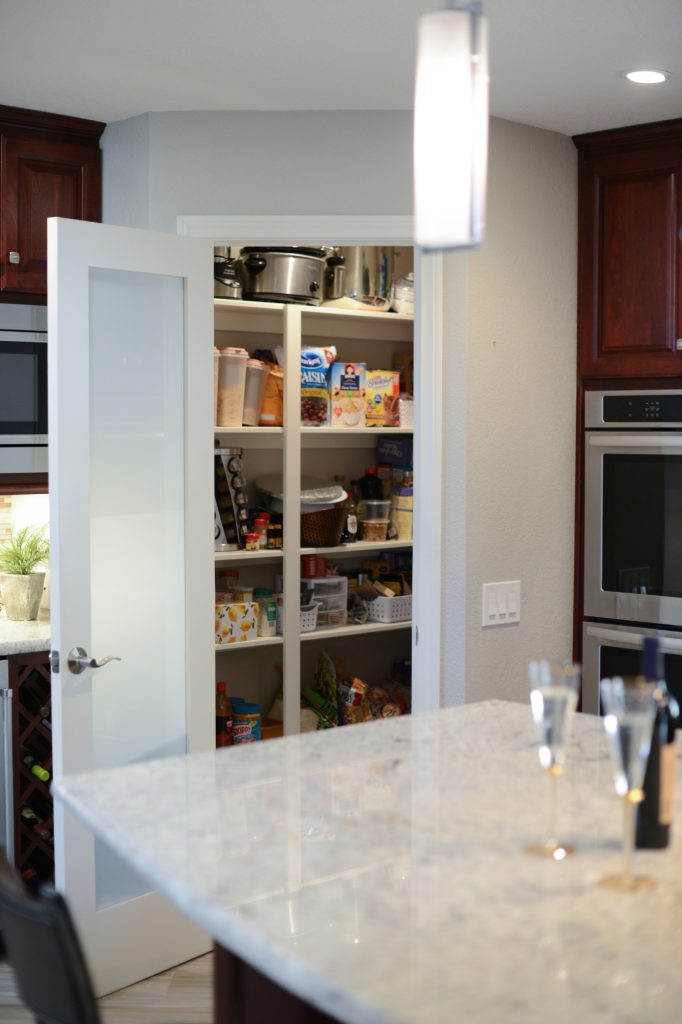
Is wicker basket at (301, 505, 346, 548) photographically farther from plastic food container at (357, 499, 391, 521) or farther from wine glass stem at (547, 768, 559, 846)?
wine glass stem at (547, 768, 559, 846)

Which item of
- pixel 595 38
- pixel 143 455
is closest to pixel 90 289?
pixel 143 455

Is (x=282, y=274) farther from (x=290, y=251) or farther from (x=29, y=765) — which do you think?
(x=29, y=765)

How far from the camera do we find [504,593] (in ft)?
11.7

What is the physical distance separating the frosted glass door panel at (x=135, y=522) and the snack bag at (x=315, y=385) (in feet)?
4.31

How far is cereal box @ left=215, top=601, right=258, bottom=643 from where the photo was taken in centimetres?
432

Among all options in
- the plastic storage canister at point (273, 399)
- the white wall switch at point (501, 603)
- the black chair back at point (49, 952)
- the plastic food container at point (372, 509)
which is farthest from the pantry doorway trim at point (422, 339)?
the black chair back at point (49, 952)

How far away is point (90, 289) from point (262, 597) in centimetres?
182

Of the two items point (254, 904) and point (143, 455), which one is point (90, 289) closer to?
point (143, 455)

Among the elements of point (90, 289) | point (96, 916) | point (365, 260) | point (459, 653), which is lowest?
point (96, 916)

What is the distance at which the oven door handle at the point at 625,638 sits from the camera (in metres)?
3.48

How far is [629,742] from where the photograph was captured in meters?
1.40

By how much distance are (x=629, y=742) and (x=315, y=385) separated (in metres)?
3.32

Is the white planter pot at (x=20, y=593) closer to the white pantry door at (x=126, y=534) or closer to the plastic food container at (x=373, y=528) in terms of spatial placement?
the white pantry door at (x=126, y=534)

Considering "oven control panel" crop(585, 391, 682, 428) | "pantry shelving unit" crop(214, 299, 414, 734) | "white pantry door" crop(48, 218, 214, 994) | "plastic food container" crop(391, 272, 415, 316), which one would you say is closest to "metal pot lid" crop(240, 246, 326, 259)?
"pantry shelving unit" crop(214, 299, 414, 734)
